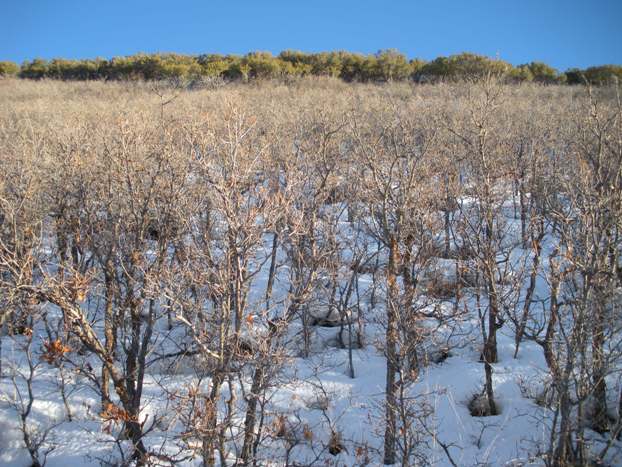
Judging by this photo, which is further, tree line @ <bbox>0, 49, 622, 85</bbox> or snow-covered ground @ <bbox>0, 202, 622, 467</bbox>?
tree line @ <bbox>0, 49, 622, 85</bbox>

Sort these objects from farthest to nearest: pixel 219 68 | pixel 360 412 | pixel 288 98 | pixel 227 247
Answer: pixel 219 68 → pixel 288 98 → pixel 360 412 → pixel 227 247

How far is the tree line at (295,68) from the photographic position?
35.2 metres

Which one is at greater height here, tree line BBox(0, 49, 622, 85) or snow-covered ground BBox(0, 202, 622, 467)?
tree line BBox(0, 49, 622, 85)

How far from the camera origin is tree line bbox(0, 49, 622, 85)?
3519 cm

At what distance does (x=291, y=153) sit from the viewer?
54.0ft

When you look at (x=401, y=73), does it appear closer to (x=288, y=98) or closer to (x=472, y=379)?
(x=288, y=98)

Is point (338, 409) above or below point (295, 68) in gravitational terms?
below

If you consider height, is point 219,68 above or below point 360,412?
above

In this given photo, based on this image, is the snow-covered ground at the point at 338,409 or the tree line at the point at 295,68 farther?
the tree line at the point at 295,68

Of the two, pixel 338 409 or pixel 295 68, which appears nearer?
pixel 338 409

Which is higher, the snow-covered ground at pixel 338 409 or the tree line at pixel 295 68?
the tree line at pixel 295 68

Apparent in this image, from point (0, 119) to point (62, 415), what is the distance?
46.8 ft

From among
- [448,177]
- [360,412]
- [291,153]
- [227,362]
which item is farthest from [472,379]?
[291,153]

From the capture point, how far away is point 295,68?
37406mm
